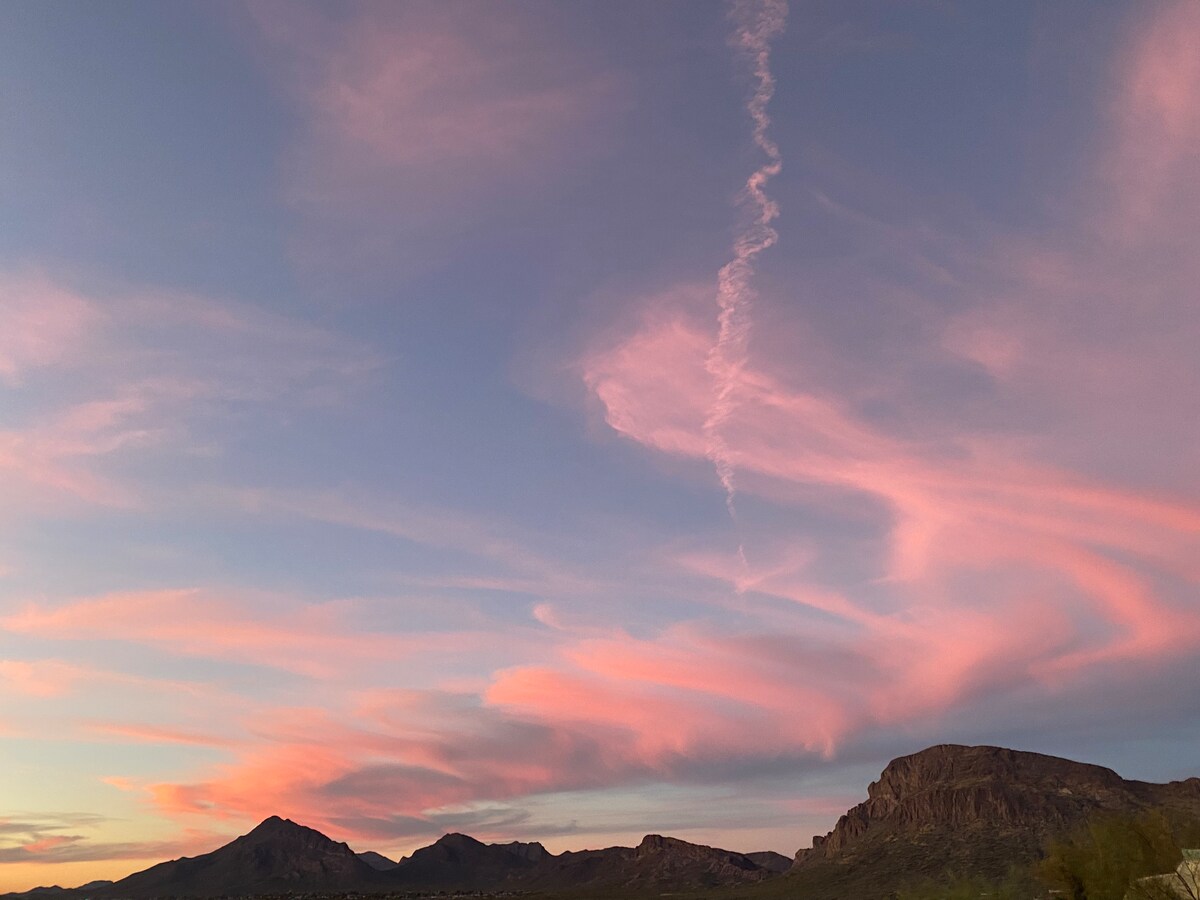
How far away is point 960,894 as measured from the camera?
5812 cm

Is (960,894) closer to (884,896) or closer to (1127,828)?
(1127,828)

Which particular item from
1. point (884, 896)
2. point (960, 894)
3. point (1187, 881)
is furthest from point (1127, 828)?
point (884, 896)

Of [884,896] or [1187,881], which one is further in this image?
[884,896]

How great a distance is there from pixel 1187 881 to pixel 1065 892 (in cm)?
1686

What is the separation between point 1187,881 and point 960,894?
12636 millimetres

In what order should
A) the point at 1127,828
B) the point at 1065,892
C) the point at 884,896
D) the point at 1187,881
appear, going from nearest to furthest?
the point at 1187,881 → the point at 1127,828 → the point at 1065,892 → the point at 884,896

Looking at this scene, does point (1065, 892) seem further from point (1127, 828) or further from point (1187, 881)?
point (1187, 881)

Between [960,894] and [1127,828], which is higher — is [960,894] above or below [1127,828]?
below

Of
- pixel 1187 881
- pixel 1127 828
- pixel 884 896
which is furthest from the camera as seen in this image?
pixel 884 896

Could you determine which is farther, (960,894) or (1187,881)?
(960,894)

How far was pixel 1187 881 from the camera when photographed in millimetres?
50875

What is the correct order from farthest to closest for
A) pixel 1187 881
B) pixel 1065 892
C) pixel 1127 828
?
1. pixel 1065 892
2. pixel 1127 828
3. pixel 1187 881

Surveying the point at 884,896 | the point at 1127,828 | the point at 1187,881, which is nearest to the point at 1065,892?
the point at 1127,828

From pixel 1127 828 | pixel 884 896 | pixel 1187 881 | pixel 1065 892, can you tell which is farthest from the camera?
pixel 884 896
